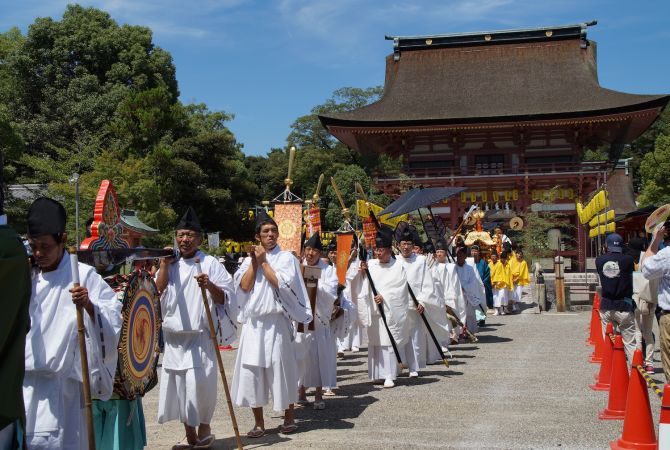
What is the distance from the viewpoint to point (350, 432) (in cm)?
643

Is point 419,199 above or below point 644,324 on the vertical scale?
above

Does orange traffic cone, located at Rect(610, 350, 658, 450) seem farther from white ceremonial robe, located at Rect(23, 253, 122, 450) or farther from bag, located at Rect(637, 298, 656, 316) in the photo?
bag, located at Rect(637, 298, 656, 316)

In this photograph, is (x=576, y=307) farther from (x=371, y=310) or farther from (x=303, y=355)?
(x=303, y=355)

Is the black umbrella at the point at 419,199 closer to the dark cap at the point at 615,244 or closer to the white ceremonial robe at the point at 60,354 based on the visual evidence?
the dark cap at the point at 615,244

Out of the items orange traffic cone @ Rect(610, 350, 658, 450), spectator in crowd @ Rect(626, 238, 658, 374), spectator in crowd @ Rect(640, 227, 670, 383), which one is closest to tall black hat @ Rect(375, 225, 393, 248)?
spectator in crowd @ Rect(626, 238, 658, 374)

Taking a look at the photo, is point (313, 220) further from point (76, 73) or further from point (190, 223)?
point (76, 73)

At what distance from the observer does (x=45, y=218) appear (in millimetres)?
3752

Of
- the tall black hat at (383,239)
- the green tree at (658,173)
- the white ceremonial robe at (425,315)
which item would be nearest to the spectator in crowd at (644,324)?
the white ceremonial robe at (425,315)

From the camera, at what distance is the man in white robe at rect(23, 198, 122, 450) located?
3619mm

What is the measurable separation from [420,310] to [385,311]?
0.47 metres

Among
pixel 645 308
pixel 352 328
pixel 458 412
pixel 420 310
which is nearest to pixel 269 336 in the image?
pixel 458 412

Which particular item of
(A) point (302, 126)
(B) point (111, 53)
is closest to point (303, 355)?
(B) point (111, 53)

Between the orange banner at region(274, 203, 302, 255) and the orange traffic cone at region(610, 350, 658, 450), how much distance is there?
139 inches

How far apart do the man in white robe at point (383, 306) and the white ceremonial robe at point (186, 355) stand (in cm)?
332
